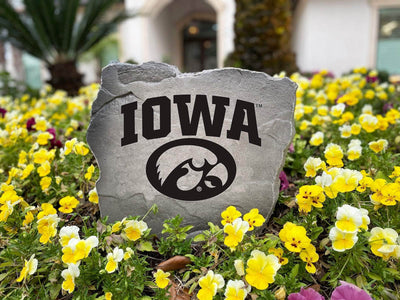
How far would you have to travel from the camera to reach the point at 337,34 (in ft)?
27.0

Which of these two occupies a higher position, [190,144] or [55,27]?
[55,27]

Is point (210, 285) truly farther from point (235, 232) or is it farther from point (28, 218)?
point (28, 218)

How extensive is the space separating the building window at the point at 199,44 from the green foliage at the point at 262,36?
33.8ft

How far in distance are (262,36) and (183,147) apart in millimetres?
3455

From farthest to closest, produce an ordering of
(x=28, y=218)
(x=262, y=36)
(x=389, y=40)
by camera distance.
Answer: (x=389, y=40)
(x=262, y=36)
(x=28, y=218)

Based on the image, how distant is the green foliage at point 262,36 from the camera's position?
14.9ft

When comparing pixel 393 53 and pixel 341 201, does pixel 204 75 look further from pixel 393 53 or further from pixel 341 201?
pixel 393 53

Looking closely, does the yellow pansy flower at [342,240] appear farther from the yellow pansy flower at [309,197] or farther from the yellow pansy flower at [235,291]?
the yellow pansy flower at [235,291]

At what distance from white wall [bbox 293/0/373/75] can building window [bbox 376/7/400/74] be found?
34 centimetres

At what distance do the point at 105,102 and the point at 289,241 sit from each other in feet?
3.21

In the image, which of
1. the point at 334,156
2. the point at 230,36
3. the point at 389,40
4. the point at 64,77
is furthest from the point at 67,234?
the point at 230,36

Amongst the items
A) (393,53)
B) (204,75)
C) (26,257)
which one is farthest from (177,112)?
(393,53)

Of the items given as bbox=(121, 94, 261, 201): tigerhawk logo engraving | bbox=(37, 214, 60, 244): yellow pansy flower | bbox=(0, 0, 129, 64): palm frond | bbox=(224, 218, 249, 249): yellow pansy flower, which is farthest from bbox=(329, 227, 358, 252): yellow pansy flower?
bbox=(0, 0, 129, 64): palm frond

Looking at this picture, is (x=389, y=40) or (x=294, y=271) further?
(x=389, y=40)
